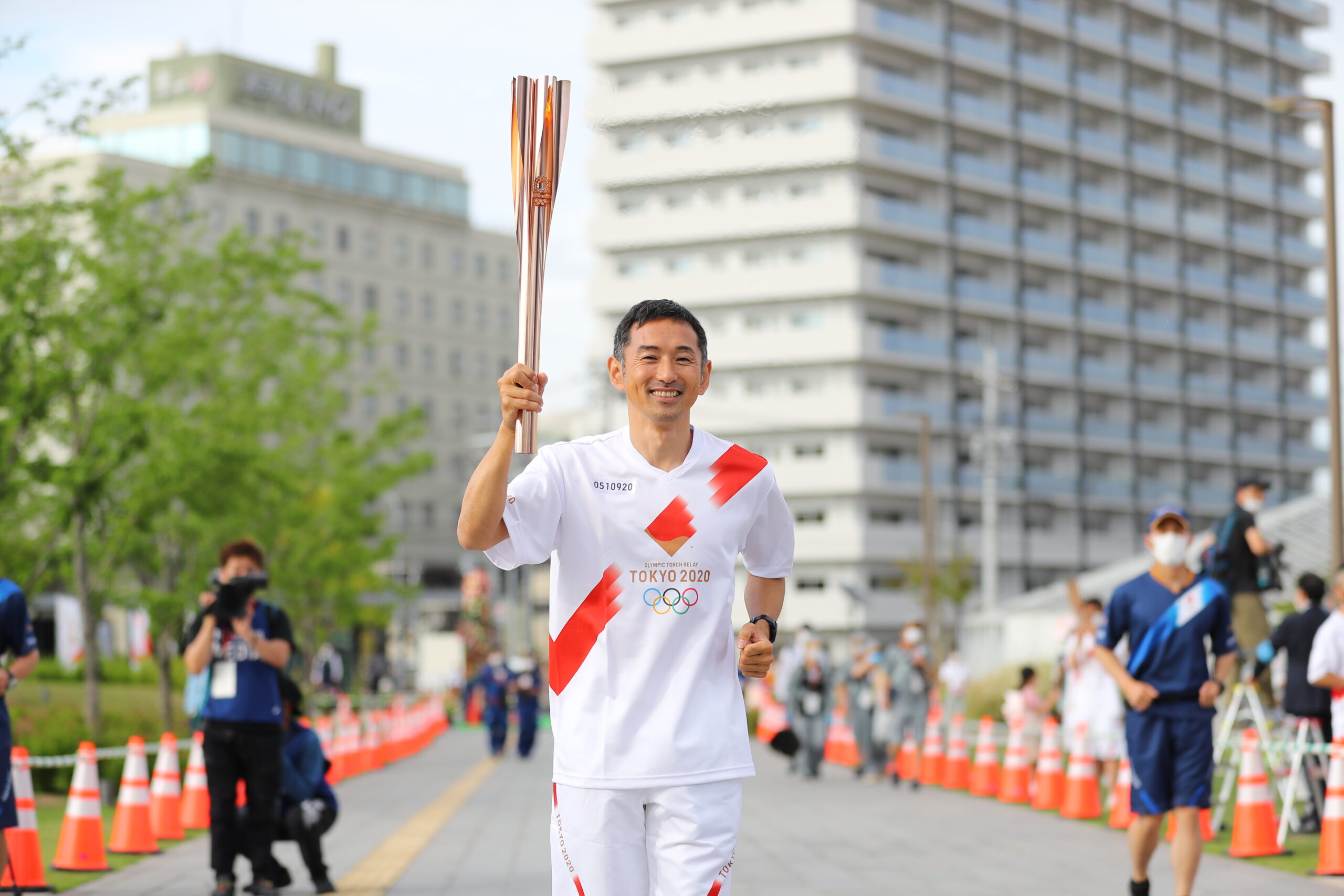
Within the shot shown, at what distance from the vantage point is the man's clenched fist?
4.61 metres

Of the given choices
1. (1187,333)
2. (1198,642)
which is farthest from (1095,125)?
(1198,642)

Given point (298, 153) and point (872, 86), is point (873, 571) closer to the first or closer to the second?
point (872, 86)

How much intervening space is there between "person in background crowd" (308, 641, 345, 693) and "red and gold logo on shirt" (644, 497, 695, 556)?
100 ft

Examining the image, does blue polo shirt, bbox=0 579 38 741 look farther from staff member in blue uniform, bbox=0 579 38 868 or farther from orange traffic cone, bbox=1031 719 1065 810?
orange traffic cone, bbox=1031 719 1065 810

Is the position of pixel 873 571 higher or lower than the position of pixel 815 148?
lower

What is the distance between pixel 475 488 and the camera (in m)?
4.38

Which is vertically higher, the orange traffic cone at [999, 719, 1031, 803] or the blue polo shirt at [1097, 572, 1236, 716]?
the blue polo shirt at [1097, 572, 1236, 716]

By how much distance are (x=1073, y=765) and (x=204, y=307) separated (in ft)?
55.7

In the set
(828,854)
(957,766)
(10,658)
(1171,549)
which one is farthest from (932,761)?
(10,658)

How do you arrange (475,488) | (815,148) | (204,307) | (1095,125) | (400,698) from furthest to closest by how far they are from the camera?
1. (1095,125)
2. (815,148)
3. (400,698)
4. (204,307)
5. (475,488)

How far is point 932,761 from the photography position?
22.1m

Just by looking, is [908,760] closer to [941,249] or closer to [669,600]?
[669,600]

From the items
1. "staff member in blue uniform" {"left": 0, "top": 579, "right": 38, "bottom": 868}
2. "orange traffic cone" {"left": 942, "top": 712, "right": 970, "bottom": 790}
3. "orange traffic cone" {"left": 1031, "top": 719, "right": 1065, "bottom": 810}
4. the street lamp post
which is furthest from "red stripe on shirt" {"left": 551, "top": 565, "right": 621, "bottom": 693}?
"orange traffic cone" {"left": 942, "top": 712, "right": 970, "bottom": 790}

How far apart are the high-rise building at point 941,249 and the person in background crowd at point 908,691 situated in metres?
45.2
